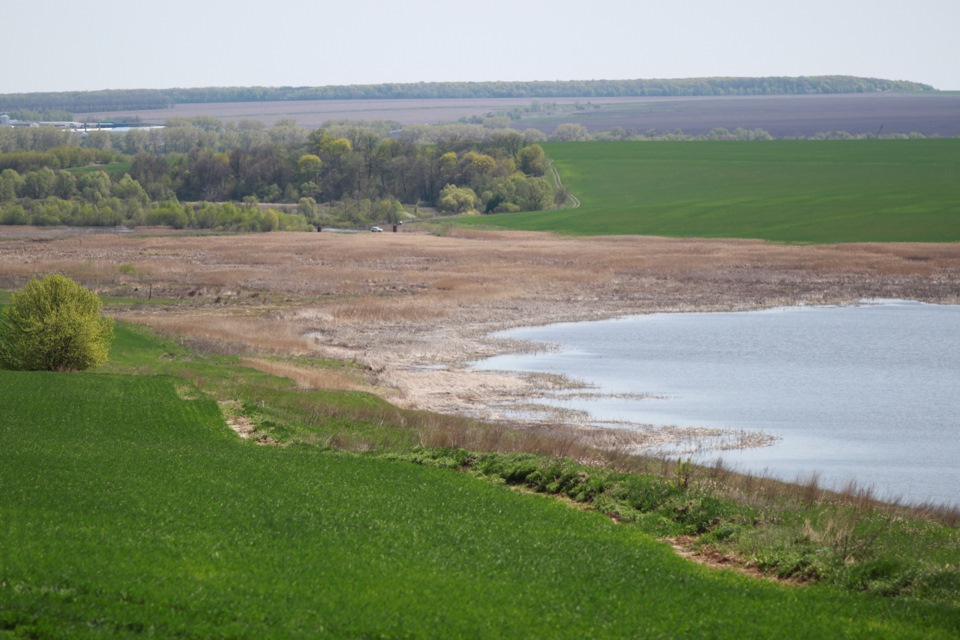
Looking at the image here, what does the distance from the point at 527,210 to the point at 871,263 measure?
199 ft

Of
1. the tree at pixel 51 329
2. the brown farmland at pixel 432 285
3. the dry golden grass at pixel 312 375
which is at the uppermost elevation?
the tree at pixel 51 329

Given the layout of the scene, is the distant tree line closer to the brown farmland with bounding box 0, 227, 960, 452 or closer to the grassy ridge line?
the brown farmland with bounding box 0, 227, 960, 452

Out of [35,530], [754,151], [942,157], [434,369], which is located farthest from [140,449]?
[754,151]

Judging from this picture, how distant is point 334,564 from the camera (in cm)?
1478

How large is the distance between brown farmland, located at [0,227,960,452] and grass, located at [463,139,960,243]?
8.06 m

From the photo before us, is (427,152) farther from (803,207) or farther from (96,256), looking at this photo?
(96,256)

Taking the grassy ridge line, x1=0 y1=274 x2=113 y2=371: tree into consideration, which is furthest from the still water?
x1=0 y1=274 x2=113 y2=371: tree

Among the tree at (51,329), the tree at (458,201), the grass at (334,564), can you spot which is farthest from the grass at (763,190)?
the grass at (334,564)

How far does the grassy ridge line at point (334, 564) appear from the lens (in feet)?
41.3

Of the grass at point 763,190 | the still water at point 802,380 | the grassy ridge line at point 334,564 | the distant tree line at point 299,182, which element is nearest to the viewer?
the grassy ridge line at point 334,564

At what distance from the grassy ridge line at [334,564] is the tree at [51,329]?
40.3ft

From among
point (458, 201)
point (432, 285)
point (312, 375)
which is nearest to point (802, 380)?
point (312, 375)

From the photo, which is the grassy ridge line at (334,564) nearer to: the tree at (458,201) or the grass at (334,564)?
the grass at (334,564)

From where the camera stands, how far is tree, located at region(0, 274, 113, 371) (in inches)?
1312
